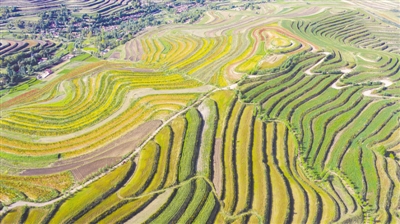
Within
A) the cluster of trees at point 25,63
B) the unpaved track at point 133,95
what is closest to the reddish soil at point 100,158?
the unpaved track at point 133,95

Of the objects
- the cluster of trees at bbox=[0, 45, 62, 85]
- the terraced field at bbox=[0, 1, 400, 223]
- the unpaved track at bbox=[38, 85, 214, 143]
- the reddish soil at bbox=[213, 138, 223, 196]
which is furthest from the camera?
the cluster of trees at bbox=[0, 45, 62, 85]

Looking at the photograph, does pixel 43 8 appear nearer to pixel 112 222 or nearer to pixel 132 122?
pixel 132 122

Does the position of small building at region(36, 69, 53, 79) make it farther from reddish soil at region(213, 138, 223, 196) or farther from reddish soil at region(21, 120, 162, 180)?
reddish soil at region(213, 138, 223, 196)

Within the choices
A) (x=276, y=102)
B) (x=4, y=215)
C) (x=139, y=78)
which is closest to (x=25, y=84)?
(x=139, y=78)

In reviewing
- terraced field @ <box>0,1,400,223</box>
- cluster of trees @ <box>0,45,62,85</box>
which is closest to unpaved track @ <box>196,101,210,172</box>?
terraced field @ <box>0,1,400,223</box>

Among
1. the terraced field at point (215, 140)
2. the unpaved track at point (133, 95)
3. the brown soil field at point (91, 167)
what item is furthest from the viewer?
the unpaved track at point (133, 95)

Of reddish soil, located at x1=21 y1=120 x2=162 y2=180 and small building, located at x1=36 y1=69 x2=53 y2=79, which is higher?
small building, located at x1=36 y1=69 x2=53 y2=79

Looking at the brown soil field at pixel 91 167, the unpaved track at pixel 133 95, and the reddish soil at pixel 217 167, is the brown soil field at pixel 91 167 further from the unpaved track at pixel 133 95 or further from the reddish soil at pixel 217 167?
the reddish soil at pixel 217 167
